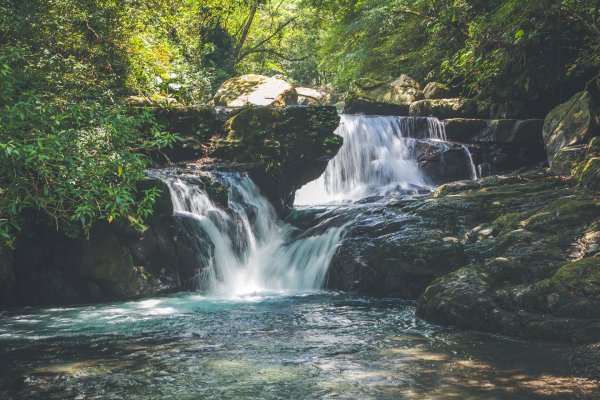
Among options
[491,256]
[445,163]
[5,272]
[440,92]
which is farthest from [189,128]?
[440,92]

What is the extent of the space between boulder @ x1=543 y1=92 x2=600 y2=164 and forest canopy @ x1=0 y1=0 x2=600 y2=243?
100 cm

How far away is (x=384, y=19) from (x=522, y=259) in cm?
1801

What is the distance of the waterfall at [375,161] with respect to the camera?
1777 centimetres

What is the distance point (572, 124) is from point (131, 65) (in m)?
11.6

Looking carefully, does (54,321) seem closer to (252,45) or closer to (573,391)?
(573,391)

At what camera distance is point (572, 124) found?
14414 mm

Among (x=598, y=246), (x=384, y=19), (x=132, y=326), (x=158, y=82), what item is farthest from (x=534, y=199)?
(x=384, y=19)

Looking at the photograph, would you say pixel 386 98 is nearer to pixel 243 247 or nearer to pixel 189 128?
pixel 189 128

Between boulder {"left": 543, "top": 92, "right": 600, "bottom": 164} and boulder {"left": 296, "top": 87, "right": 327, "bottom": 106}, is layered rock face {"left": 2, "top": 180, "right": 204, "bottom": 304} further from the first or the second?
boulder {"left": 296, "top": 87, "right": 327, "bottom": 106}

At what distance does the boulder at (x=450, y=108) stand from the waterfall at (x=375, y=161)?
2.75 ft

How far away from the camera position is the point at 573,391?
14.4 ft

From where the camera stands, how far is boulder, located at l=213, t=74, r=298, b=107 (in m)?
21.0

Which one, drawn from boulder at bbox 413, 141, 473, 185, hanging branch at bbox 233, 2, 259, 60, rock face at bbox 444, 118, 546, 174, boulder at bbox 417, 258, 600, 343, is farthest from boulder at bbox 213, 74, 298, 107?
boulder at bbox 417, 258, 600, 343

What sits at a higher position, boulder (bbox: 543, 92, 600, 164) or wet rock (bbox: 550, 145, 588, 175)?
boulder (bbox: 543, 92, 600, 164)
